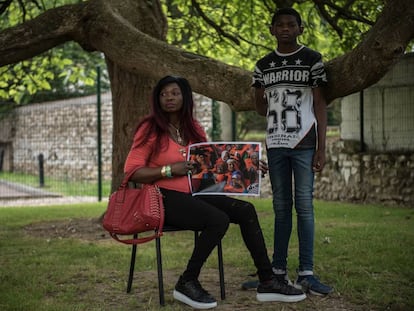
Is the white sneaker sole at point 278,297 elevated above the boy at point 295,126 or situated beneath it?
situated beneath

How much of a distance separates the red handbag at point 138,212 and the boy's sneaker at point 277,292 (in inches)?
32.1

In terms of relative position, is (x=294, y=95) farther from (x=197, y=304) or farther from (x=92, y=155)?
(x=92, y=155)

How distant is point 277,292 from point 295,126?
1154 millimetres

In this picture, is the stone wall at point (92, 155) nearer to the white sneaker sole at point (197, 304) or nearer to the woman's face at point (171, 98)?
the woman's face at point (171, 98)

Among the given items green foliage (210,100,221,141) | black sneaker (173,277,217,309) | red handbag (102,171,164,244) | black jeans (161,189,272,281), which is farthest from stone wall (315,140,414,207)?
red handbag (102,171,164,244)

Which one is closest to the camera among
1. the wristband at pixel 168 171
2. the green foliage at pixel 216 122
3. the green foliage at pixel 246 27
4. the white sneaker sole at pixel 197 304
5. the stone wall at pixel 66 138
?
the white sneaker sole at pixel 197 304

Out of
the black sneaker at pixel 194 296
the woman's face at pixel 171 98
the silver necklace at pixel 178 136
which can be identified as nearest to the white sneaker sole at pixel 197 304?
the black sneaker at pixel 194 296

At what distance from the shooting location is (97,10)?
23.4 feet

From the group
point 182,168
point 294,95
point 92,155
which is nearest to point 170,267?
point 182,168

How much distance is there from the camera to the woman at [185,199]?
4250 mm

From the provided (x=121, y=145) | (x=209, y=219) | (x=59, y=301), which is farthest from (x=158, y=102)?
(x=121, y=145)

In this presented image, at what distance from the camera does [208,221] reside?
4.22 metres

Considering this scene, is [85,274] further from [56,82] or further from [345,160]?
[56,82]

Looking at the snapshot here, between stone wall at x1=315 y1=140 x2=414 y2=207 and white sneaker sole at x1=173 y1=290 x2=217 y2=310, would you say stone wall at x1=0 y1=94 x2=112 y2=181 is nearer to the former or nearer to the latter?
stone wall at x1=315 y1=140 x2=414 y2=207
